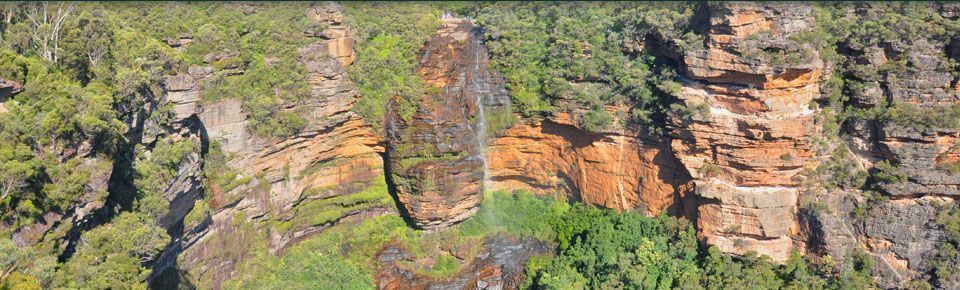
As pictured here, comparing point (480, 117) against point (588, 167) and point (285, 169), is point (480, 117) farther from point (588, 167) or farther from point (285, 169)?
point (285, 169)

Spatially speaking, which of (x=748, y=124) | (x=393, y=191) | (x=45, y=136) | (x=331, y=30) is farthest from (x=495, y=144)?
(x=45, y=136)

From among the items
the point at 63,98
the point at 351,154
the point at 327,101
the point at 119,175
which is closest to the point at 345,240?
the point at 351,154

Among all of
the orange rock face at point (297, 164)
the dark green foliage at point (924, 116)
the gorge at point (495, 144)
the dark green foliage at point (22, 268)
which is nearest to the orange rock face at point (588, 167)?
the gorge at point (495, 144)

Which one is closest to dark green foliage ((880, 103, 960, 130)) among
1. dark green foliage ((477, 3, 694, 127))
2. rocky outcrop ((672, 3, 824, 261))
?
rocky outcrop ((672, 3, 824, 261))

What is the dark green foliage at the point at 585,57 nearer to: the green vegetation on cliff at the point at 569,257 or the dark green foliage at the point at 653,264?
the dark green foliage at the point at 653,264

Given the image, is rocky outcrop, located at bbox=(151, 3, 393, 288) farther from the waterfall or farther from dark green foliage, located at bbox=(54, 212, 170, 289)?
the waterfall

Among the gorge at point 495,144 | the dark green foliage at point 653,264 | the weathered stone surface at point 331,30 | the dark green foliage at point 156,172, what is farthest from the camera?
the weathered stone surface at point 331,30
